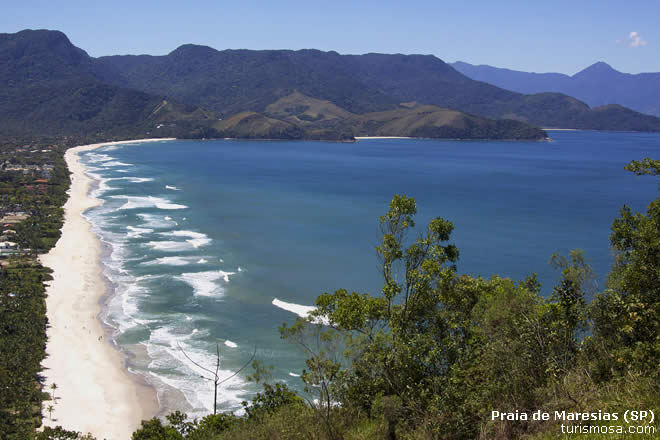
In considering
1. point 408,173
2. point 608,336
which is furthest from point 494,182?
point 608,336

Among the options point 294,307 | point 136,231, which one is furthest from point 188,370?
point 136,231

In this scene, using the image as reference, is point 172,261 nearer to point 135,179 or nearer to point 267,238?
point 267,238

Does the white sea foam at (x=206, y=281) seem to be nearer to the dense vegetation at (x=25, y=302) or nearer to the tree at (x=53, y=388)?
the dense vegetation at (x=25, y=302)

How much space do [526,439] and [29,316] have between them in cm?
3885

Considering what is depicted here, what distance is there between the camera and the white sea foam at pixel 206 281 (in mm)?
45312

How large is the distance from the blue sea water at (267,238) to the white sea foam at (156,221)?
10.6 inches

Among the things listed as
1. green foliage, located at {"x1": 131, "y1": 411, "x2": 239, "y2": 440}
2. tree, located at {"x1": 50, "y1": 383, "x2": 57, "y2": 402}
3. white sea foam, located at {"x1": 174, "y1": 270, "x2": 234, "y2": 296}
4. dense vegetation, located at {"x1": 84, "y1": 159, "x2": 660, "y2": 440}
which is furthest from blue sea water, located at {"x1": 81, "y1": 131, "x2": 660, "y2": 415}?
dense vegetation, located at {"x1": 84, "y1": 159, "x2": 660, "y2": 440}

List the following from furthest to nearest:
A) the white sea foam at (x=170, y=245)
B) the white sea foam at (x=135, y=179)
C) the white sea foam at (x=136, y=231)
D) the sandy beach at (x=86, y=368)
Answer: the white sea foam at (x=135, y=179) < the white sea foam at (x=136, y=231) < the white sea foam at (x=170, y=245) < the sandy beach at (x=86, y=368)

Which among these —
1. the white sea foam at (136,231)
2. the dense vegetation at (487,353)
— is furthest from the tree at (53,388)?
the white sea foam at (136,231)

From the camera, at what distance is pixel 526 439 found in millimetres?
10430

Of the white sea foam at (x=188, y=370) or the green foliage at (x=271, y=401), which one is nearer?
the green foliage at (x=271, y=401)

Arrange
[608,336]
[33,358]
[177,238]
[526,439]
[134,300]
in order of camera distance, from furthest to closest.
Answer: [177,238]
[134,300]
[33,358]
[608,336]
[526,439]

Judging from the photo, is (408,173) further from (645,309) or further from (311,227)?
(645,309)

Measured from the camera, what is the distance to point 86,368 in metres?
33.3
